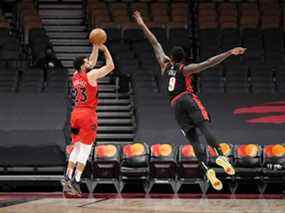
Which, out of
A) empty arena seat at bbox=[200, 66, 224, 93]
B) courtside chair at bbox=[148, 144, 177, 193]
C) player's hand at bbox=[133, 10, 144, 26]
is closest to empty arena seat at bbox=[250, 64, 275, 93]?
empty arena seat at bbox=[200, 66, 224, 93]

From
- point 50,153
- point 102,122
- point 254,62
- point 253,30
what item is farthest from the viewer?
point 253,30

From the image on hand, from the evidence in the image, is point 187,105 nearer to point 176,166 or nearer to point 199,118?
point 199,118

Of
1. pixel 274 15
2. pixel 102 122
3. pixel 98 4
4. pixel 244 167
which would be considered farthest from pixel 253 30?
pixel 244 167

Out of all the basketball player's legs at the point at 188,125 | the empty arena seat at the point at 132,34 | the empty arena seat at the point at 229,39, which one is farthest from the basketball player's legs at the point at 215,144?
the empty arena seat at the point at 132,34

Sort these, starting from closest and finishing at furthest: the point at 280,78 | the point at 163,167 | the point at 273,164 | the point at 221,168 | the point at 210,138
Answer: the point at 210,138 < the point at 273,164 < the point at 221,168 < the point at 163,167 < the point at 280,78

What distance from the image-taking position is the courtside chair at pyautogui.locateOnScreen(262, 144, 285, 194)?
12.8 metres

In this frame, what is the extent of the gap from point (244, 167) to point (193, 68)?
544 cm

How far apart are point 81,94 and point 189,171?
16.7 ft

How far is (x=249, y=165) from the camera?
1303cm

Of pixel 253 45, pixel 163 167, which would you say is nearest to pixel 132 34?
pixel 253 45

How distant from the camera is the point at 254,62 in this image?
19703 mm

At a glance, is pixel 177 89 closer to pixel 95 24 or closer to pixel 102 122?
pixel 102 122

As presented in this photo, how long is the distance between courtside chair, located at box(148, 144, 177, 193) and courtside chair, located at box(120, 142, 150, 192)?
140mm

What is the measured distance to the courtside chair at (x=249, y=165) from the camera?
13.0m
